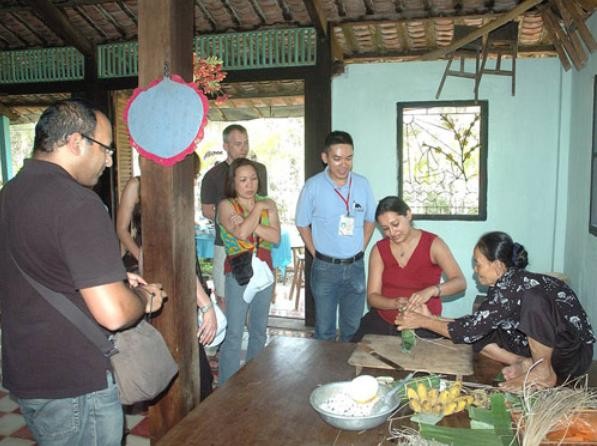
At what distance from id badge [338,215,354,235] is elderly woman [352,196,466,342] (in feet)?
1.51

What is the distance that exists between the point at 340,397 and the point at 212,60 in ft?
7.97

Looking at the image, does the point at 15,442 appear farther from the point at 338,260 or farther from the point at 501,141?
the point at 501,141

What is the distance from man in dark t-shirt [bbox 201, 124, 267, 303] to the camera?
3434 millimetres

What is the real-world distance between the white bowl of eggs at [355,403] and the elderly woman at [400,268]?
44.6 inches

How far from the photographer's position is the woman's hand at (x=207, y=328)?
2343 millimetres

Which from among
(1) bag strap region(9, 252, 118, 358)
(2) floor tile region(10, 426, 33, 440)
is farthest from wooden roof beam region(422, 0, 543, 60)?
(2) floor tile region(10, 426, 33, 440)

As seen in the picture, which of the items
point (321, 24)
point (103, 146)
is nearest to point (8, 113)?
point (321, 24)

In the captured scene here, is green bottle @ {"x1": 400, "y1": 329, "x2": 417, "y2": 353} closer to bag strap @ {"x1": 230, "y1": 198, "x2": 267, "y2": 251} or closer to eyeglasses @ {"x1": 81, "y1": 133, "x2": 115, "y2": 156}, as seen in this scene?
eyeglasses @ {"x1": 81, "y1": 133, "x2": 115, "y2": 156}

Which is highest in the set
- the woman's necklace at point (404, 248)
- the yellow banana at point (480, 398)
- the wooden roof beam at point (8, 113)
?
the wooden roof beam at point (8, 113)

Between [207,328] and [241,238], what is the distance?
85 centimetres

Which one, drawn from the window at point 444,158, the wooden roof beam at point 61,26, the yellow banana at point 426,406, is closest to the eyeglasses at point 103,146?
the yellow banana at point 426,406

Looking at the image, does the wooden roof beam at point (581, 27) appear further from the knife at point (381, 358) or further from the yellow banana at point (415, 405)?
the yellow banana at point (415, 405)

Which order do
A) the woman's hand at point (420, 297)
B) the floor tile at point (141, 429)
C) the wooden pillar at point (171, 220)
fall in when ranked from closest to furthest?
1. the wooden pillar at point (171, 220)
2. the woman's hand at point (420, 297)
3. the floor tile at point (141, 429)

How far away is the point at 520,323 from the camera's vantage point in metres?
1.94
